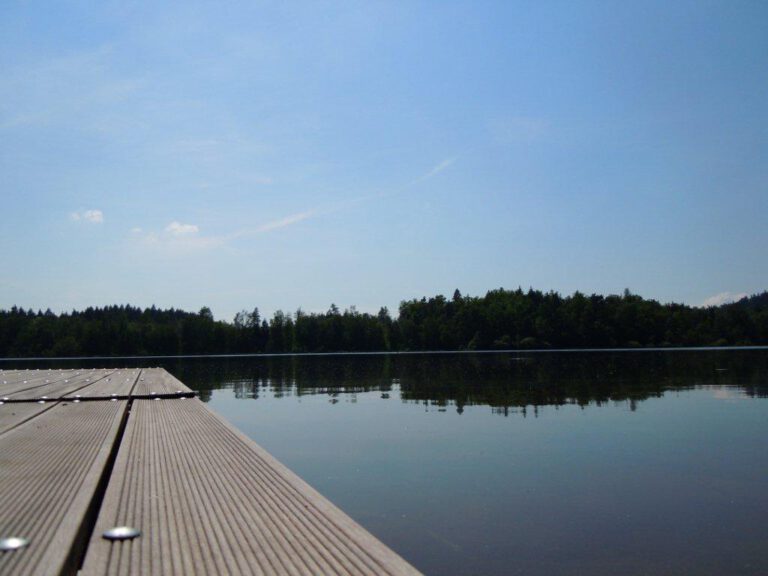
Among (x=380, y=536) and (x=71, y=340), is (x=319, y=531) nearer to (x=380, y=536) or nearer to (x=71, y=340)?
(x=380, y=536)

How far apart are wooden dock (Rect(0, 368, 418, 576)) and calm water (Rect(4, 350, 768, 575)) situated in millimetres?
1952

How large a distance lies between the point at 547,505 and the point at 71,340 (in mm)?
111199

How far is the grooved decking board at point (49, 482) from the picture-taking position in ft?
10.3

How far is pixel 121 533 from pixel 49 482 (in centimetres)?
164

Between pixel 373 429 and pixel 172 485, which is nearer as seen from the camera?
pixel 172 485

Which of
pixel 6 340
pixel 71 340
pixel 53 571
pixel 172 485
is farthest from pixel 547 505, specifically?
pixel 6 340

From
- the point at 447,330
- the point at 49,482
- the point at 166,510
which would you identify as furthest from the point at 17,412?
the point at 447,330

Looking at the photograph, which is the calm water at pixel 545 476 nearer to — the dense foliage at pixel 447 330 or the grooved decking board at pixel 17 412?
the grooved decking board at pixel 17 412

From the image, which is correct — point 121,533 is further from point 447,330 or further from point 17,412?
point 447,330

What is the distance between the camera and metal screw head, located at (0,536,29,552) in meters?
3.20

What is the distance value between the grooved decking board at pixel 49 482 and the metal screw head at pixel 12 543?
44 millimetres

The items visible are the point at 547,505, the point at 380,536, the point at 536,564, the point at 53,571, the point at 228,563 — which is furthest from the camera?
the point at 547,505

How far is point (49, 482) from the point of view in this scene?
476 cm

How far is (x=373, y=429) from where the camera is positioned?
13328 millimetres
